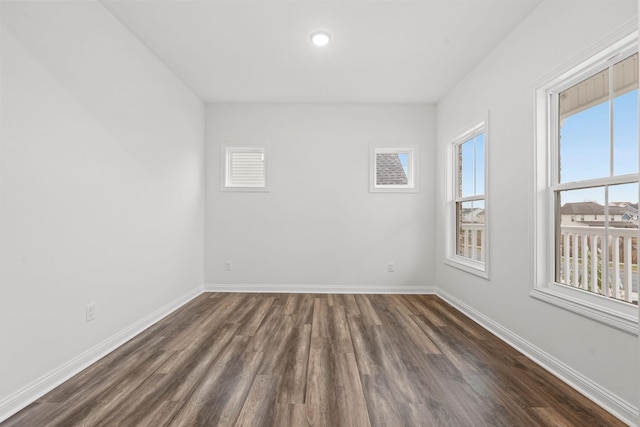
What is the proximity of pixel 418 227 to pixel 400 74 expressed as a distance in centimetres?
207

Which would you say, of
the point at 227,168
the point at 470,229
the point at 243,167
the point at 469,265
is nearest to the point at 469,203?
the point at 470,229

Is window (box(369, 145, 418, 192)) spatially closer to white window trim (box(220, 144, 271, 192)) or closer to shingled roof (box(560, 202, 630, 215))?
white window trim (box(220, 144, 271, 192))

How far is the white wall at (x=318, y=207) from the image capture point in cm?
411

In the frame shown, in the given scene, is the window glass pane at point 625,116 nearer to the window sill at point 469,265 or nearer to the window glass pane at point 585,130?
the window glass pane at point 585,130

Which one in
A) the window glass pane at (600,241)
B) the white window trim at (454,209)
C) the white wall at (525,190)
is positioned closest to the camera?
the white wall at (525,190)

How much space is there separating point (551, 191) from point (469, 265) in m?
1.30

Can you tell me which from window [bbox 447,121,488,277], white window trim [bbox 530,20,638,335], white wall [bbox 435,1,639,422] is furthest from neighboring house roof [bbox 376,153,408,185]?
white window trim [bbox 530,20,638,335]

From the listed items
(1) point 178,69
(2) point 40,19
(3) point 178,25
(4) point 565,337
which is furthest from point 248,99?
(4) point 565,337

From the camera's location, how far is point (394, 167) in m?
4.20

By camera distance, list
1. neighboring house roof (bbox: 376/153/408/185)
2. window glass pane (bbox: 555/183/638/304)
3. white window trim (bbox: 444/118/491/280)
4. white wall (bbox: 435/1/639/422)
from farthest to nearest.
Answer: neighboring house roof (bbox: 376/153/408/185) → white window trim (bbox: 444/118/491/280) → window glass pane (bbox: 555/183/638/304) → white wall (bbox: 435/1/639/422)

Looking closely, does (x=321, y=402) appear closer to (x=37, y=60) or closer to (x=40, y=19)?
(x=37, y=60)

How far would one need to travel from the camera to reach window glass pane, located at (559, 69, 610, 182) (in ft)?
5.95

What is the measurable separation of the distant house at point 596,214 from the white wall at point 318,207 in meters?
2.07

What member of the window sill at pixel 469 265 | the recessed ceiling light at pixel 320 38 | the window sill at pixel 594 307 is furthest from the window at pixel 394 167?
the window sill at pixel 594 307
